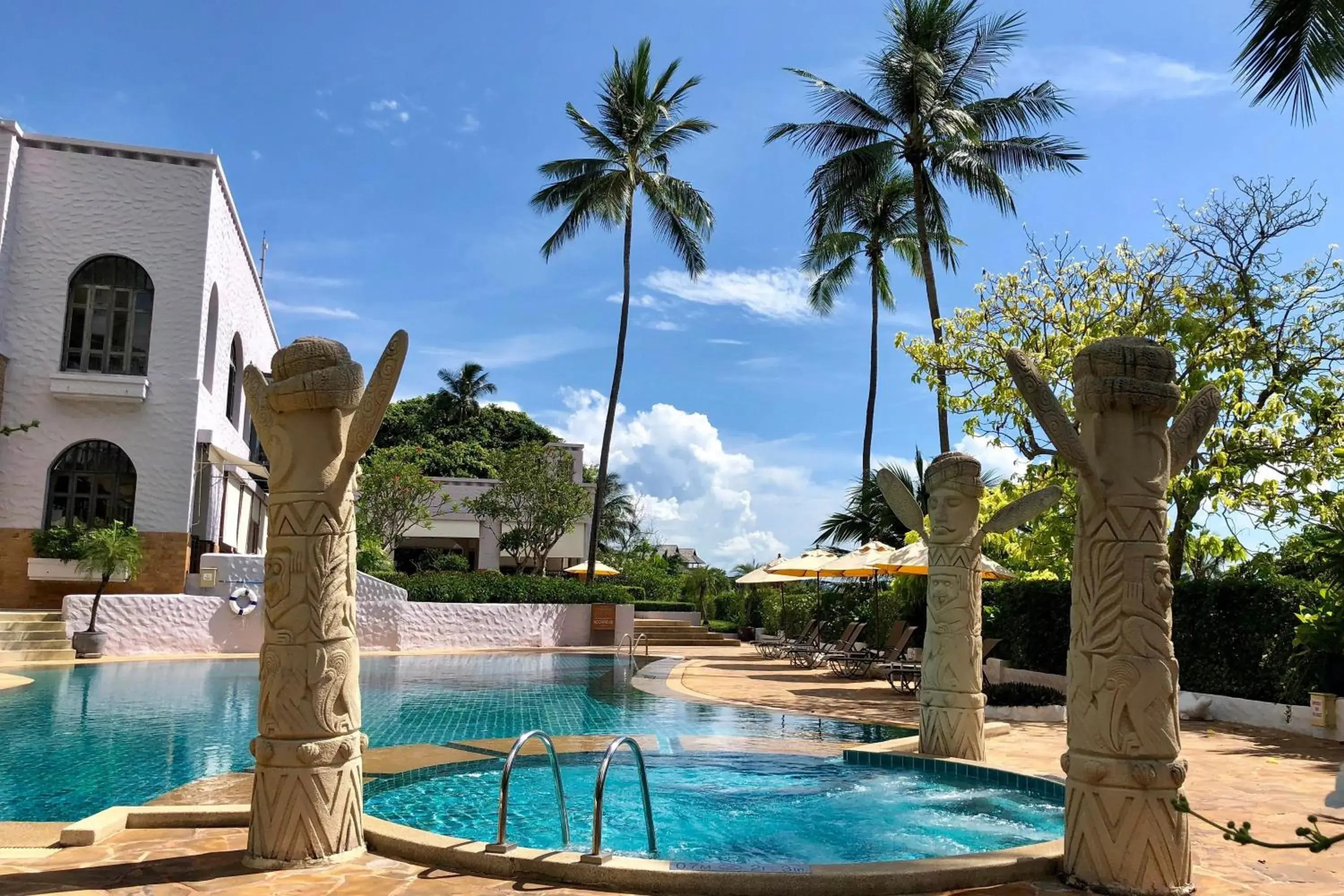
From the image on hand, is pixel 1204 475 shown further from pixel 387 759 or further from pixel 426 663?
pixel 426 663

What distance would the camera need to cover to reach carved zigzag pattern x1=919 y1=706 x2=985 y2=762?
28.8ft

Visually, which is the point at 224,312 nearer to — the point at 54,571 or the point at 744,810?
the point at 54,571

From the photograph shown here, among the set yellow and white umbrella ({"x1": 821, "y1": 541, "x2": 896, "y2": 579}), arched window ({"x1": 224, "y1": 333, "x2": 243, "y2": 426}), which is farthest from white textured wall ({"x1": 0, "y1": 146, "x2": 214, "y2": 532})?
yellow and white umbrella ({"x1": 821, "y1": 541, "x2": 896, "y2": 579})

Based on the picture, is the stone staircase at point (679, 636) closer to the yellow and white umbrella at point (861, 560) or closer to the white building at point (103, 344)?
the yellow and white umbrella at point (861, 560)

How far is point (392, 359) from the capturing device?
537 cm

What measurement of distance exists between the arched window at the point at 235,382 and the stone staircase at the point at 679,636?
13.4 metres

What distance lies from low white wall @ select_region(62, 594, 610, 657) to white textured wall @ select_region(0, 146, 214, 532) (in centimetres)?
227

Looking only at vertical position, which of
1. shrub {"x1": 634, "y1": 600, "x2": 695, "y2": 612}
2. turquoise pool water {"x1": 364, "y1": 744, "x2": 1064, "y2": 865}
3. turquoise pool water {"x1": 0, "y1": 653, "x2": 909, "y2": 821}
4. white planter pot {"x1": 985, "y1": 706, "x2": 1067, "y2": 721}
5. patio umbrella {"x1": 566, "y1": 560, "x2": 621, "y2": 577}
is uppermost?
patio umbrella {"x1": 566, "y1": 560, "x2": 621, "y2": 577}

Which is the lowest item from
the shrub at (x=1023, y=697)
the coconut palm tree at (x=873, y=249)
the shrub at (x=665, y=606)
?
the shrub at (x=1023, y=697)

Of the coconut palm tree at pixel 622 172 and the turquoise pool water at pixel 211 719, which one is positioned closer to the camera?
the turquoise pool water at pixel 211 719

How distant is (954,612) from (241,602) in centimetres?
1758

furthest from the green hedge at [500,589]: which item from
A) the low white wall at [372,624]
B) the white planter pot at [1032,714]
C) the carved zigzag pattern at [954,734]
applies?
the carved zigzag pattern at [954,734]

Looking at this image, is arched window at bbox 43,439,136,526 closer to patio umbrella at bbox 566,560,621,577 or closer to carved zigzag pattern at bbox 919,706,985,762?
patio umbrella at bbox 566,560,621,577

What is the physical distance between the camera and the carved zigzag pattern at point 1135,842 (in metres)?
4.97
